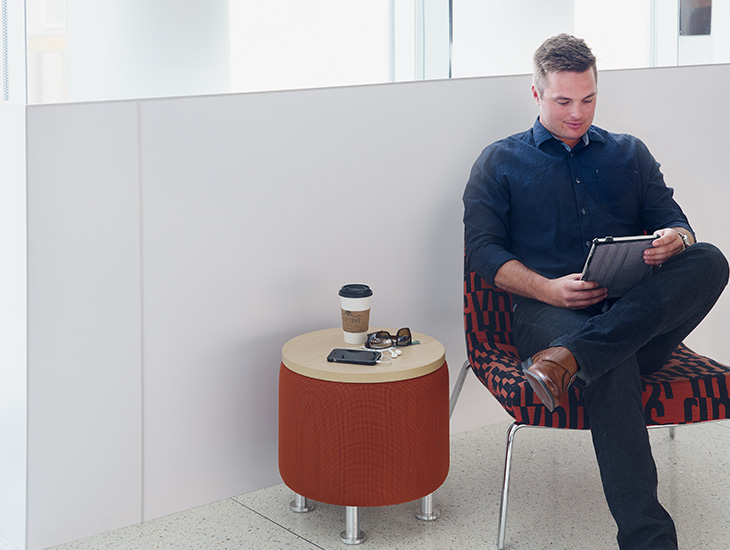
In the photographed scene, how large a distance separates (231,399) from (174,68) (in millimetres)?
971

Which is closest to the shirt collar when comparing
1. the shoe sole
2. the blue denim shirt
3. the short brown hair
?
the blue denim shirt

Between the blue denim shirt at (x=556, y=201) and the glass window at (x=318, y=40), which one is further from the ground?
the glass window at (x=318, y=40)

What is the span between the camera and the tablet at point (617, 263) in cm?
212

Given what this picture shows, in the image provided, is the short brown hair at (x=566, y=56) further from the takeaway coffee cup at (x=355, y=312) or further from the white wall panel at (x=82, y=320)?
the white wall panel at (x=82, y=320)

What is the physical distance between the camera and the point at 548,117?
2494mm

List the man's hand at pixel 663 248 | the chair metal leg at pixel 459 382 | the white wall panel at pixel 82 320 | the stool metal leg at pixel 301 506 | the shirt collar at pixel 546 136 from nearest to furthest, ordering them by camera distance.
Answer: the white wall panel at pixel 82 320 < the man's hand at pixel 663 248 < the stool metal leg at pixel 301 506 < the shirt collar at pixel 546 136 < the chair metal leg at pixel 459 382

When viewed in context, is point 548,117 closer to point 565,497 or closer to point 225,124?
point 225,124

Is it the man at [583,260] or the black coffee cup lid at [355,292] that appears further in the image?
the black coffee cup lid at [355,292]

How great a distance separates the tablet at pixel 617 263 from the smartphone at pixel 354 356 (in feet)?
1.98

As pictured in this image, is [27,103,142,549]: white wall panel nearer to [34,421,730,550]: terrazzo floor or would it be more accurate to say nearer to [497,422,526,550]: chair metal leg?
[34,421,730,550]: terrazzo floor

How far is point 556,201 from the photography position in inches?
96.7

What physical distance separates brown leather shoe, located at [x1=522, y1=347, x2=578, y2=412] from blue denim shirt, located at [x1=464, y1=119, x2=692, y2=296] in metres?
0.45

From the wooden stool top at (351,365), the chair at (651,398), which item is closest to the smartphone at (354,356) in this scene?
Result: the wooden stool top at (351,365)

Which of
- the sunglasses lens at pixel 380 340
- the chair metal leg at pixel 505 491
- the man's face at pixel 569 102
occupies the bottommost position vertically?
the chair metal leg at pixel 505 491
